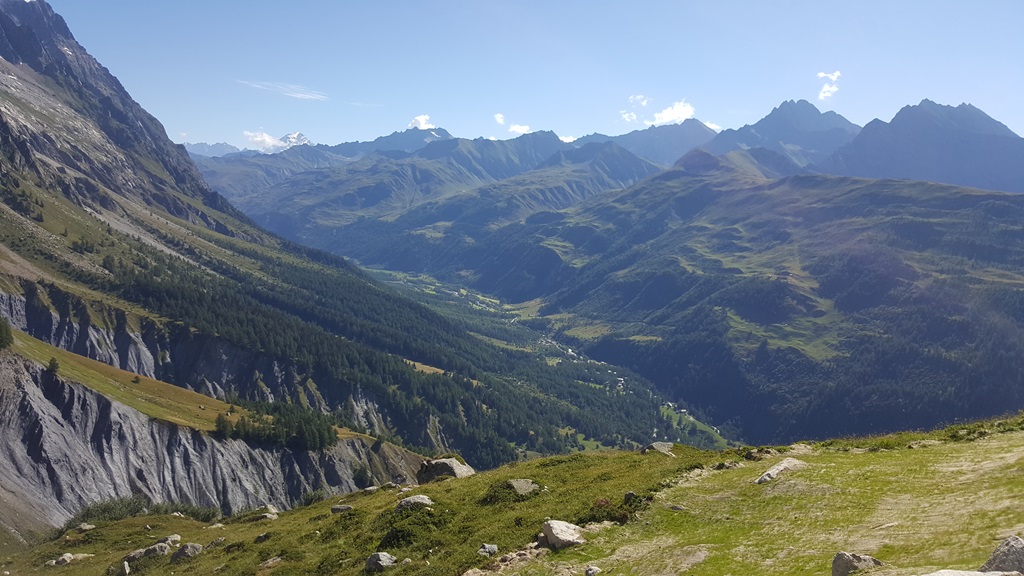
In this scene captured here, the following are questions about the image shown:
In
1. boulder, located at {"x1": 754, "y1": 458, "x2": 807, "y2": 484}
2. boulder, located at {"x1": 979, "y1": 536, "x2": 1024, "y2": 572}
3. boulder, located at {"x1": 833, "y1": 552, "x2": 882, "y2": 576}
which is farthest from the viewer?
boulder, located at {"x1": 754, "y1": 458, "x2": 807, "y2": 484}

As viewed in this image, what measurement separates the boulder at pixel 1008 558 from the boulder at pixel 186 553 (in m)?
57.9

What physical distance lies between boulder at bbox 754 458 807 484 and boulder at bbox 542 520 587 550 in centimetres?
1175

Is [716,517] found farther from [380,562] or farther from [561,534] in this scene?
[380,562]

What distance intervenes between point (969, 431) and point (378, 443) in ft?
511

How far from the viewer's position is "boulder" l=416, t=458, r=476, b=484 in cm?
6539

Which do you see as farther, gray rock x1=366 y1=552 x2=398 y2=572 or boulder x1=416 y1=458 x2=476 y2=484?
boulder x1=416 y1=458 x2=476 y2=484

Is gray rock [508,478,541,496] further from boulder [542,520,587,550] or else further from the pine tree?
the pine tree

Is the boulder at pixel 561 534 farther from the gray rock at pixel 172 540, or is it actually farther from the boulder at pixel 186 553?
the gray rock at pixel 172 540

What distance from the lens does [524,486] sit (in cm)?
4378

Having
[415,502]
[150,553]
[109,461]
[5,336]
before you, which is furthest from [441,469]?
[5,336]

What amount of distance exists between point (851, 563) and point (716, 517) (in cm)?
1156

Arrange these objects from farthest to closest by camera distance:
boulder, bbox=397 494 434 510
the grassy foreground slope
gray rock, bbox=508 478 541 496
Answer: gray rock, bbox=508 478 541 496, boulder, bbox=397 494 434 510, the grassy foreground slope

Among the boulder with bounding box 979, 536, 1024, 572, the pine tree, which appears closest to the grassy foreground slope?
the boulder with bounding box 979, 536, 1024, 572

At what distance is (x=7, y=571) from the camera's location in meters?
58.8
